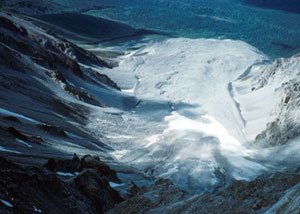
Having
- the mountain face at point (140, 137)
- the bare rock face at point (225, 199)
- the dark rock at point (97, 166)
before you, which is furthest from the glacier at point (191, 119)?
the dark rock at point (97, 166)

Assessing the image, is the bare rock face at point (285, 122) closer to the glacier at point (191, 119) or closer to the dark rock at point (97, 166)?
the glacier at point (191, 119)

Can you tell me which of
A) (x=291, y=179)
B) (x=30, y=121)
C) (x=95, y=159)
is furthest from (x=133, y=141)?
(x=291, y=179)

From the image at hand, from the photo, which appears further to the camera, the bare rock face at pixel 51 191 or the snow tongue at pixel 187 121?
the snow tongue at pixel 187 121

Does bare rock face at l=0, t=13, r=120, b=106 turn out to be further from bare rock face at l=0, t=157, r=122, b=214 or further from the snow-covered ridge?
bare rock face at l=0, t=157, r=122, b=214

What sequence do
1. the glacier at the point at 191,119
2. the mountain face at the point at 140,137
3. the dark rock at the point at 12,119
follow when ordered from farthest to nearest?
the glacier at the point at 191,119 → the dark rock at the point at 12,119 → the mountain face at the point at 140,137

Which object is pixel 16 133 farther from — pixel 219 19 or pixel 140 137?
pixel 219 19

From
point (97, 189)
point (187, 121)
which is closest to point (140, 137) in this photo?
point (187, 121)

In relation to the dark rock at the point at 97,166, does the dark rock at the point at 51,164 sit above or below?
above
